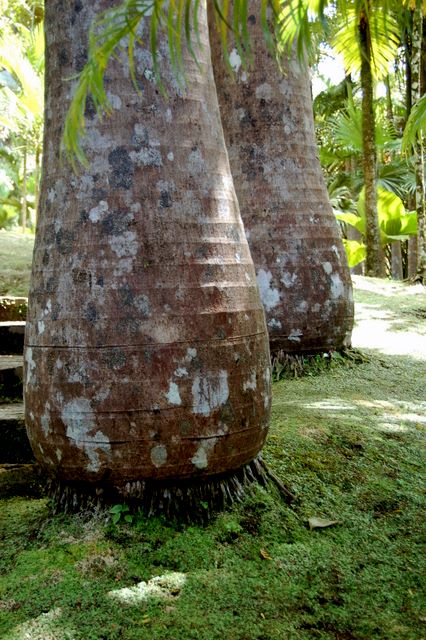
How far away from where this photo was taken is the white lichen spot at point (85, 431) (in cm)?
258

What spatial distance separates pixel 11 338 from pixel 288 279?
6.84ft

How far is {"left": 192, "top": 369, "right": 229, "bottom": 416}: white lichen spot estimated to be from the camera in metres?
2.61

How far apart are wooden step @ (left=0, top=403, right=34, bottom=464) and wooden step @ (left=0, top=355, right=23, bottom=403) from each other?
57 centimetres

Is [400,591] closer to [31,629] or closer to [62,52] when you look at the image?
[31,629]

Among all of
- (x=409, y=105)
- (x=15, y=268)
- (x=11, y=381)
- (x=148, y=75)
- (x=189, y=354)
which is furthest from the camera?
(x=409, y=105)

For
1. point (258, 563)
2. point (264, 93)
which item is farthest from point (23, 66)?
point (258, 563)

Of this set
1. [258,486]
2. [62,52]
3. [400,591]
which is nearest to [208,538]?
[258,486]

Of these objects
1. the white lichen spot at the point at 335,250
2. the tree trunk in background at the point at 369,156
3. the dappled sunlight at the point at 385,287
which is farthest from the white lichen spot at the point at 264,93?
the tree trunk in background at the point at 369,156

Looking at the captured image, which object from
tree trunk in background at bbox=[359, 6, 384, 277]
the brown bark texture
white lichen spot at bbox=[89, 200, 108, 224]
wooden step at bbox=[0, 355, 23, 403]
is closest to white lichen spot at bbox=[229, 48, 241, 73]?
the brown bark texture

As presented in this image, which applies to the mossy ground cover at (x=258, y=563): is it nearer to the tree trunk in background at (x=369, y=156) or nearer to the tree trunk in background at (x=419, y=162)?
the tree trunk in background at (x=419, y=162)

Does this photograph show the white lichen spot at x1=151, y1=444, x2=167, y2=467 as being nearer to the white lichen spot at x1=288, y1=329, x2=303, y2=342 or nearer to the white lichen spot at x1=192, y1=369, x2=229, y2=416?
the white lichen spot at x1=192, y1=369, x2=229, y2=416

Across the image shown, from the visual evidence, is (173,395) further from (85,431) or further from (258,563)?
(258,563)

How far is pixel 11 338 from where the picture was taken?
4.80 meters

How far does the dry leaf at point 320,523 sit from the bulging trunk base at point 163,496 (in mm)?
307
